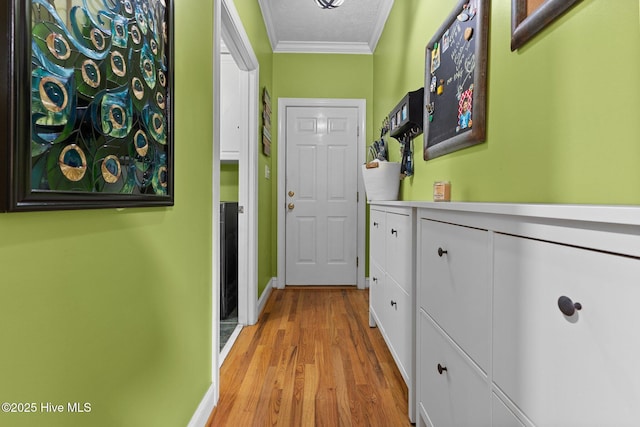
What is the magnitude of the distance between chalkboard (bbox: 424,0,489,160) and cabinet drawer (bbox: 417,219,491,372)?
52 cm

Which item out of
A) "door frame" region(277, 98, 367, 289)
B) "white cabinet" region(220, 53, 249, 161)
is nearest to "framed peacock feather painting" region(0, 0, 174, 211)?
"white cabinet" region(220, 53, 249, 161)

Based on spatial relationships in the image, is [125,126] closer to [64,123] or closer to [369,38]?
[64,123]

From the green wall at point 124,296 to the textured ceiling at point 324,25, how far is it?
70.6 inches

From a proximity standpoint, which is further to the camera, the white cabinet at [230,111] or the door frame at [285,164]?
the door frame at [285,164]

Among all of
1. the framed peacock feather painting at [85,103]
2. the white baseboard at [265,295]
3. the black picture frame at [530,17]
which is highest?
the black picture frame at [530,17]

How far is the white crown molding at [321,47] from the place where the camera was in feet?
12.0

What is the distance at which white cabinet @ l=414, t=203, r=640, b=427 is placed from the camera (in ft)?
1.52

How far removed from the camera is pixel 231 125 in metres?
2.93

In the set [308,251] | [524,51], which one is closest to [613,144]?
[524,51]

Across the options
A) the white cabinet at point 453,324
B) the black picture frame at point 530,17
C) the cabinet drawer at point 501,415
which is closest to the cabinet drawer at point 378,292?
the white cabinet at point 453,324

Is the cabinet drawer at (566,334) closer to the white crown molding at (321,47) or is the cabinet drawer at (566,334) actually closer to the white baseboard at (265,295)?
the white baseboard at (265,295)

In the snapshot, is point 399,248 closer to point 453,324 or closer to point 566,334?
point 453,324

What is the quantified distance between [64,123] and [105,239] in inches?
11.1

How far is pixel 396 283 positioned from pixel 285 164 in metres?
2.30
